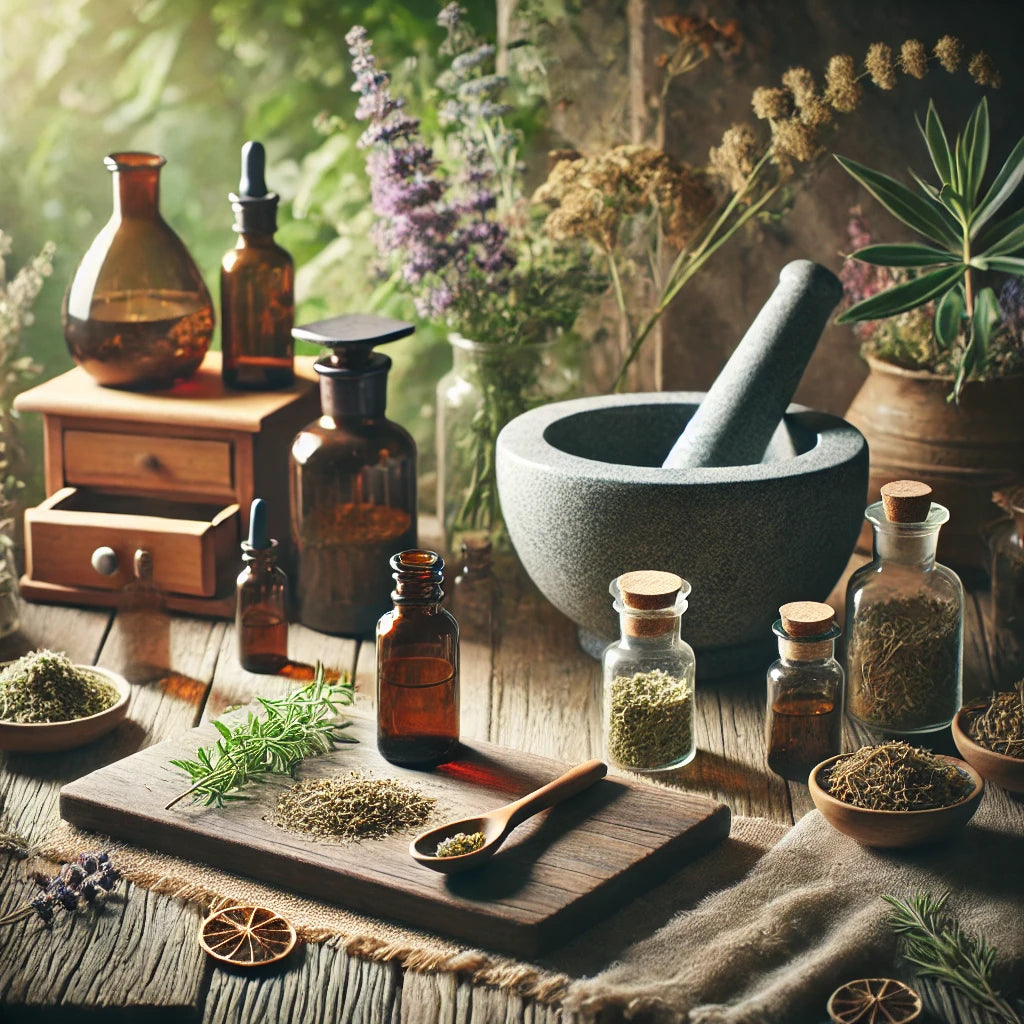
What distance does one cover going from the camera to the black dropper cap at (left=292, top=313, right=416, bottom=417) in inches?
92.2

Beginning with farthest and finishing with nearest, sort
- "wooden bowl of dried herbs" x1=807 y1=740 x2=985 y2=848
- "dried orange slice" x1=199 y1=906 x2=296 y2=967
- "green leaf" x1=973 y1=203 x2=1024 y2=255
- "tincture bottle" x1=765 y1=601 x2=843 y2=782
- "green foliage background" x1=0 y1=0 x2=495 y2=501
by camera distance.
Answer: "green foliage background" x1=0 y1=0 x2=495 y2=501 → "green leaf" x1=973 y1=203 x2=1024 y2=255 → "tincture bottle" x1=765 y1=601 x2=843 y2=782 → "wooden bowl of dried herbs" x1=807 y1=740 x2=985 y2=848 → "dried orange slice" x1=199 y1=906 x2=296 y2=967

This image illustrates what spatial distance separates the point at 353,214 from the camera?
10.8 feet

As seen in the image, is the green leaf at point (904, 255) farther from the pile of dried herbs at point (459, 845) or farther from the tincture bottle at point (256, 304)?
the pile of dried herbs at point (459, 845)

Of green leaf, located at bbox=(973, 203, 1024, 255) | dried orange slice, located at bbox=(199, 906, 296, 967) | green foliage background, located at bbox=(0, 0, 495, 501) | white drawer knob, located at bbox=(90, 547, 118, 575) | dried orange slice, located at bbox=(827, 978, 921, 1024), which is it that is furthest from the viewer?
green foliage background, located at bbox=(0, 0, 495, 501)

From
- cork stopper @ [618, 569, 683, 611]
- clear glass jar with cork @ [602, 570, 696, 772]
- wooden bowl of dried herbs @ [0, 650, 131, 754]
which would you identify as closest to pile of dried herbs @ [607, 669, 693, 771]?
clear glass jar with cork @ [602, 570, 696, 772]

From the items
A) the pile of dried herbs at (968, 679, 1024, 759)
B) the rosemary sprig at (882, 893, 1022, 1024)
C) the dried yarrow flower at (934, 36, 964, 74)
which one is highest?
the dried yarrow flower at (934, 36, 964, 74)

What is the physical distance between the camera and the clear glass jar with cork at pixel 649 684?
195 cm

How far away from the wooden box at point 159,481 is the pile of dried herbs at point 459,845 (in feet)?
3.15

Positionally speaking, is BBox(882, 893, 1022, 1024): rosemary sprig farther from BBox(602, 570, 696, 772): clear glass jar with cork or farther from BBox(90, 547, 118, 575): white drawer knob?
BBox(90, 547, 118, 575): white drawer knob

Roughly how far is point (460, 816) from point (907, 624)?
2.20 feet

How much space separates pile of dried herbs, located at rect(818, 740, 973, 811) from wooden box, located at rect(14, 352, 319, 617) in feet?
3.76

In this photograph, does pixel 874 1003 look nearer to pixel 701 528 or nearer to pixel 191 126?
pixel 701 528

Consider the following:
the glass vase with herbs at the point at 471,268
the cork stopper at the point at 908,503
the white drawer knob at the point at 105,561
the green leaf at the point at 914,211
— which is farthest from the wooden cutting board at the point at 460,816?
the green leaf at the point at 914,211

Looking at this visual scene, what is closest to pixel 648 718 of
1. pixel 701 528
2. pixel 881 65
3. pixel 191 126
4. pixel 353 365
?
pixel 701 528
